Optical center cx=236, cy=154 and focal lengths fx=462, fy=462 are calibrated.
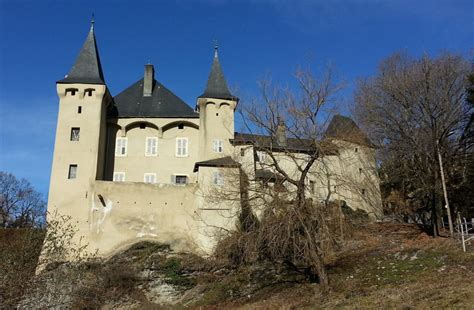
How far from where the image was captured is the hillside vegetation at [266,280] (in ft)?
52.8

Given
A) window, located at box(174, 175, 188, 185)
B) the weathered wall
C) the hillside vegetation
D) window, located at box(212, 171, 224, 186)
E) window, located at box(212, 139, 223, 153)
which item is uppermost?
window, located at box(212, 139, 223, 153)

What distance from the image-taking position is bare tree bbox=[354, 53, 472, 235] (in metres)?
26.7

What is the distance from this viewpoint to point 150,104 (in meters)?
34.8

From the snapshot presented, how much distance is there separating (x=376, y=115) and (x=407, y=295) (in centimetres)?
1794

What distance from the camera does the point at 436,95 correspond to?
26.9 m

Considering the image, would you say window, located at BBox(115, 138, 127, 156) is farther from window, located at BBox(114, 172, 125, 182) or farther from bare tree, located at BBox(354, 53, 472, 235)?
bare tree, located at BBox(354, 53, 472, 235)

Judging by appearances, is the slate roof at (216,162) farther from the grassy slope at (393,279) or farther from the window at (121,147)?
the grassy slope at (393,279)

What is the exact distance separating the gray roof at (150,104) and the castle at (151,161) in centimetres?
8

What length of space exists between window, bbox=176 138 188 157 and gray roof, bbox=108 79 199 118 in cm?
175

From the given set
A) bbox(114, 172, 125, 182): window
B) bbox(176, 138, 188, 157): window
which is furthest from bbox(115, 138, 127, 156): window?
bbox(176, 138, 188, 157): window

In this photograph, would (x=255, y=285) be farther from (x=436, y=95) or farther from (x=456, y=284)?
(x=436, y=95)

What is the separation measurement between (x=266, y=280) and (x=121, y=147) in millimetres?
15584

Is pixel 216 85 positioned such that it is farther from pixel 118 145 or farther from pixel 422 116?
pixel 422 116

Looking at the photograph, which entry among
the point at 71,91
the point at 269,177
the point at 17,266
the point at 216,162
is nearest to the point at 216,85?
the point at 216,162
